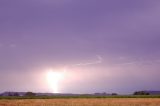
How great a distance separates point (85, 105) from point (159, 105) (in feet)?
35.1

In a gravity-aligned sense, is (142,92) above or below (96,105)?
above

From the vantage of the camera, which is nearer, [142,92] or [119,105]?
[119,105]

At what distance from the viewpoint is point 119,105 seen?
48875 millimetres

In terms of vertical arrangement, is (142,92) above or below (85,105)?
above

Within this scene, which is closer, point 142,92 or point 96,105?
point 96,105

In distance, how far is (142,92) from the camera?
445ft

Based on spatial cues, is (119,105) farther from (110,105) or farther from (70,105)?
(70,105)

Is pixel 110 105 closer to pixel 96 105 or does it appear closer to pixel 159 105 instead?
pixel 96 105

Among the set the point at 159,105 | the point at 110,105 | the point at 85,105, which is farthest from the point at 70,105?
the point at 159,105

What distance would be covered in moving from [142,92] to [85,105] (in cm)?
8929

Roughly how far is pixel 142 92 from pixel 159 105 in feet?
285

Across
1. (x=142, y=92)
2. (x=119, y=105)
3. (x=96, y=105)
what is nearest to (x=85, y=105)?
(x=96, y=105)

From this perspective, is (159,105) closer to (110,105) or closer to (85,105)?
(110,105)

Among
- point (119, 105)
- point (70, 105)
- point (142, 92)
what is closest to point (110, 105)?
point (119, 105)
